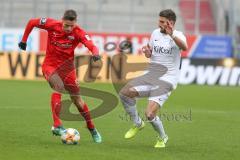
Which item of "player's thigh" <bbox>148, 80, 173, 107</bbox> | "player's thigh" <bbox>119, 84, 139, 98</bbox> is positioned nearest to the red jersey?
"player's thigh" <bbox>119, 84, 139, 98</bbox>

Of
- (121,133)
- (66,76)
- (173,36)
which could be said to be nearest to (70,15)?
(66,76)

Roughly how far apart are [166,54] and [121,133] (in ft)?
7.97

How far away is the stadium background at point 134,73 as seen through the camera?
37.6ft

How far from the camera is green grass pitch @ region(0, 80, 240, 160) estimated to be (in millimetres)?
10375

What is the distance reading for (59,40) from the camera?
11781 millimetres

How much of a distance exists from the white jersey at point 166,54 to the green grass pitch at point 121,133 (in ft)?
3.96

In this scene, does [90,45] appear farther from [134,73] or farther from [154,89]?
[134,73]

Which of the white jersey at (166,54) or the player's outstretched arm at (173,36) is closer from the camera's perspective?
the player's outstretched arm at (173,36)

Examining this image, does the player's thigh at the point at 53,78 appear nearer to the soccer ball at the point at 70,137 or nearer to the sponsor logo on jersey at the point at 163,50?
the soccer ball at the point at 70,137

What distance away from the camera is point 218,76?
30.2 m

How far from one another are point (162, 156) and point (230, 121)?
630cm

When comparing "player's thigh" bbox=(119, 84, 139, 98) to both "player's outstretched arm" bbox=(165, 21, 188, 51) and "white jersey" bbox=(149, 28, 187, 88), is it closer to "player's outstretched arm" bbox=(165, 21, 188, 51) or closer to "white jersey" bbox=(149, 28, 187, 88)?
"white jersey" bbox=(149, 28, 187, 88)

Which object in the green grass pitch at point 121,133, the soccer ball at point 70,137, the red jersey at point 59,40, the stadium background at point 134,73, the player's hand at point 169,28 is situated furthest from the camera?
the red jersey at point 59,40

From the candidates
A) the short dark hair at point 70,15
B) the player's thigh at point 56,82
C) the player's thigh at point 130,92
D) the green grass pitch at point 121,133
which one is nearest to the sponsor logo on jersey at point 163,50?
the player's thigh at point 130,92
